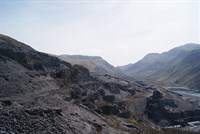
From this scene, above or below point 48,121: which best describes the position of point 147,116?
below

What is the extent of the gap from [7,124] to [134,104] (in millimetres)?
78287

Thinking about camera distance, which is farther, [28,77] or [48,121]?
[28,77]

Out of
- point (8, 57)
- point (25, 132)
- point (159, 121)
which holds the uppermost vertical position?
point (8, 57)

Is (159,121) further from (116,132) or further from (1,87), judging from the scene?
(1,87)

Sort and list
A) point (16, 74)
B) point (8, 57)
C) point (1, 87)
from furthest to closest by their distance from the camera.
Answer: point (8, 57), point (16, 74), point (1, 87)

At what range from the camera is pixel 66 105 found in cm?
6500

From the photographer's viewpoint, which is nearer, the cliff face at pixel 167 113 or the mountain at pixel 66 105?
the mountain at pixel 66 105

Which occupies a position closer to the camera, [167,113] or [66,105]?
[66,105]

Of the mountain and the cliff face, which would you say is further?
the cliff face

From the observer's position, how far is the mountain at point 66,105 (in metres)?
47.2

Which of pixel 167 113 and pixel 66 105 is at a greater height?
pixel 66 105

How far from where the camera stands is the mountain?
1860 inches

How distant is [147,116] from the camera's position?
10531 cm

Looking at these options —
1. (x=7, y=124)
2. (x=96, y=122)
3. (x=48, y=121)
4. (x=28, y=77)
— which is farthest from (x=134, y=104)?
(x=7, y=124)
